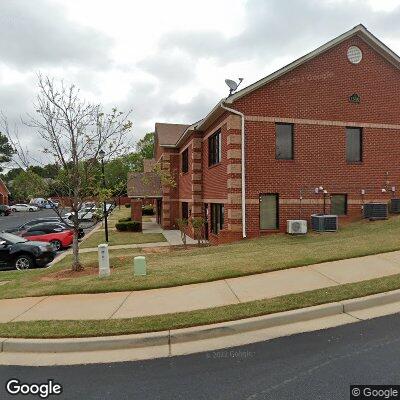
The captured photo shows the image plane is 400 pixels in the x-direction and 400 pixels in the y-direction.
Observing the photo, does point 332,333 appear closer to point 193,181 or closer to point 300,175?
point 300,175

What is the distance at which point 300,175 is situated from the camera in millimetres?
14688

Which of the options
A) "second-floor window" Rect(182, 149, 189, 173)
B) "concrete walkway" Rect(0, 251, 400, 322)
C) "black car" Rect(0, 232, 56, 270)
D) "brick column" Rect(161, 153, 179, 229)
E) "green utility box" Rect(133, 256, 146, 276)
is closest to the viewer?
"concrete walkway" Rect(0, 251, 400, 322)

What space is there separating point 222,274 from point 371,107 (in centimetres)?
1211

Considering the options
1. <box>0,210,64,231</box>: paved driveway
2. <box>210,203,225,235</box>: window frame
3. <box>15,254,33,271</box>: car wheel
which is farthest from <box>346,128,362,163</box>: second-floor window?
<box>0,210,64,231</box>: paved driveway

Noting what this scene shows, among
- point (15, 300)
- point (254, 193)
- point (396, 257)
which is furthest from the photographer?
point (254, 193)

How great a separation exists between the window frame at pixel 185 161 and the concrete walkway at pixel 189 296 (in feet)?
47.6

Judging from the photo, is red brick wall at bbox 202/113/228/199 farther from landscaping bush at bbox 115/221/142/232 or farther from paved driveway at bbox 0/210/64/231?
paved driveway at bbox 0/210/64/231

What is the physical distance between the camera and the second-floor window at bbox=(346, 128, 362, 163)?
1541 cm

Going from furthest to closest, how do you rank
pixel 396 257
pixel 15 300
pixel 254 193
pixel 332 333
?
pixel 254 193
pixel 396 257
pixel 15 300
pixel 332 333

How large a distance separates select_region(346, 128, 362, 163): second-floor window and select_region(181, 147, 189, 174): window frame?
9510 millimetres

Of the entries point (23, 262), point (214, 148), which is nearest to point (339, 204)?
point (214, 148)

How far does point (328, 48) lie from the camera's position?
14930mm

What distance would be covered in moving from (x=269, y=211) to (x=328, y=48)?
297 inches

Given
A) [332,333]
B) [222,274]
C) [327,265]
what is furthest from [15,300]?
[327,265]
